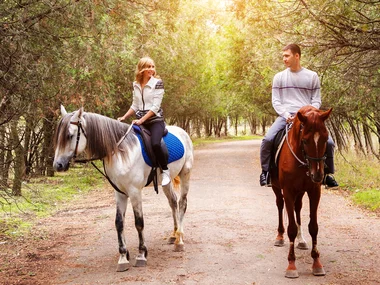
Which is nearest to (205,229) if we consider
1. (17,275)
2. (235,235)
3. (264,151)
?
(235,235)

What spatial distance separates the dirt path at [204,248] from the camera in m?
6.36

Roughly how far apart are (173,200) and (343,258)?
9.58ft

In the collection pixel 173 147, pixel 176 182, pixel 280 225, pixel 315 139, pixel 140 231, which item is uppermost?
pixel 315 139

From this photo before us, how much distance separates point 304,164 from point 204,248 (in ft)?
7.66

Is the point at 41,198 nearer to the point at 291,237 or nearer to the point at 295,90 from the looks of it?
the point at 295,90

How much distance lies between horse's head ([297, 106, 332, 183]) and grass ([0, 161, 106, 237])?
14.4ft

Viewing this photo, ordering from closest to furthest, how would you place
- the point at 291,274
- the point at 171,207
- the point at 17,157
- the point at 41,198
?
the point at 291,274, the point at 171,207, the point at 17,157, the point at 41,198

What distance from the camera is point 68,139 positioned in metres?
6.57

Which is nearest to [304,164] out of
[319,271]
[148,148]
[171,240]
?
[319,271]

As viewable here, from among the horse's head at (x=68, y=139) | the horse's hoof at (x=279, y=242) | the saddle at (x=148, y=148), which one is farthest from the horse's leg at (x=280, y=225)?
the horse's head at (x=68, y=139)

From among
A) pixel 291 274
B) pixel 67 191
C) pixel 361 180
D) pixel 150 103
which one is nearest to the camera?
pixel 291 274

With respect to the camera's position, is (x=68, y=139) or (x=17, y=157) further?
(x=17, y=157)

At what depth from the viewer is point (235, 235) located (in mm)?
8664

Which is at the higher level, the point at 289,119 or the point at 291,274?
the point at 289,119
